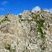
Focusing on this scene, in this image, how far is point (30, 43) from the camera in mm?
11703

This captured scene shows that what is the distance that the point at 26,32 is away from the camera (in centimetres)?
1250

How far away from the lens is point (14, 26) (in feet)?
41.3

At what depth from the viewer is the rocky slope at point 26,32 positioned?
1120 cm

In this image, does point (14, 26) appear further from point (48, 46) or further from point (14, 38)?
point (48, 46)

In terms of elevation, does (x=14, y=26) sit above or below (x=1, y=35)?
above

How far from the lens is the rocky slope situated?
36.7ft

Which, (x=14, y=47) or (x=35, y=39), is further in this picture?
(x=35, y=39)

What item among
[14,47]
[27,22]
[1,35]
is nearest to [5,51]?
[14,47]

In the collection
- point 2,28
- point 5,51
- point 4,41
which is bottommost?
point 5,51

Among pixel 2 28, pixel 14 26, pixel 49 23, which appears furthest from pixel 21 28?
pixel 49 23

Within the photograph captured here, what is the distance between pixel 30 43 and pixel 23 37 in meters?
0.65

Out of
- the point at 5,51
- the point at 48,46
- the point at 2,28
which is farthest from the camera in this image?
the point at 2,28

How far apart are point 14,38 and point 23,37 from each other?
754 millimetres

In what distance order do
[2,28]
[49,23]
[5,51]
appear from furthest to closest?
[49,23] → [2,28] → [5,51]
